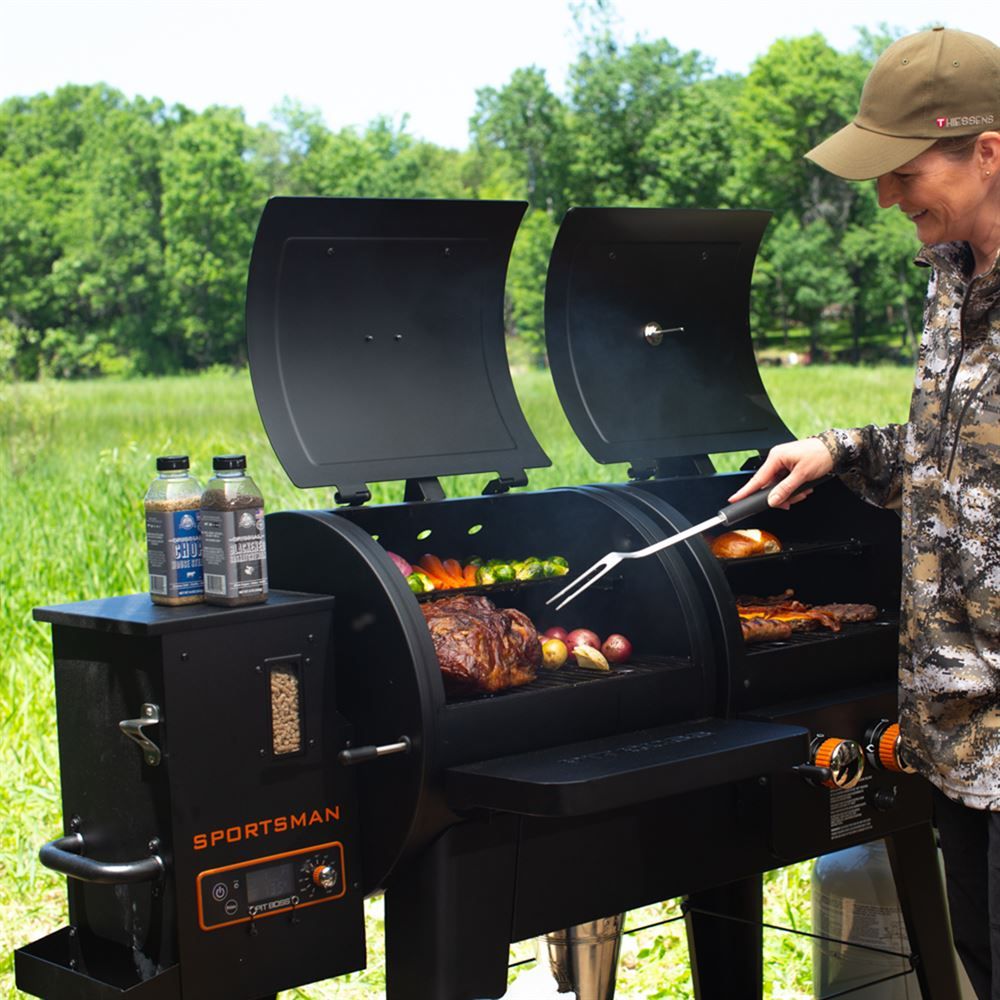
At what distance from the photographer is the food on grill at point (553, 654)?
2.65 m

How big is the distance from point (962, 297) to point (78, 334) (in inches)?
1610

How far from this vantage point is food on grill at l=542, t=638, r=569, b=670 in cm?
265

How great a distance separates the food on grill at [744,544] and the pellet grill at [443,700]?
8 centimetres

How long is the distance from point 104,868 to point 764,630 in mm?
1384

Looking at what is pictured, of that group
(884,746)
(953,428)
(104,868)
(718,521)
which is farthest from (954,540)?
(104,868)

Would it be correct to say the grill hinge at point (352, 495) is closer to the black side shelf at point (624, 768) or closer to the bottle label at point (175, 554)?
the bottle label at point (175, 554)

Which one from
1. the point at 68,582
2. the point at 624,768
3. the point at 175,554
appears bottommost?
the point at 68,582

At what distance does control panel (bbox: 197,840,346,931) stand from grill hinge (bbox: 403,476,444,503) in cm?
68

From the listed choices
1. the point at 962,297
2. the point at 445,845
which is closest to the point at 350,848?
the point at 445,845

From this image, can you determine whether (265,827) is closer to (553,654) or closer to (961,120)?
(553,654)

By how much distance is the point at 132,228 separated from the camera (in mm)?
42125

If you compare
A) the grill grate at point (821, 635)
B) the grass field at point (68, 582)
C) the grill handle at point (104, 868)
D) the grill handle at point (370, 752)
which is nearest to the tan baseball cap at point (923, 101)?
the grill grate at point (821, 635)

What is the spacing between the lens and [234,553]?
7.26ft

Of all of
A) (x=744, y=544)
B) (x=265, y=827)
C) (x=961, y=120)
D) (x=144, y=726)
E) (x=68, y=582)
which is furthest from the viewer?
(x=68, y=582)
